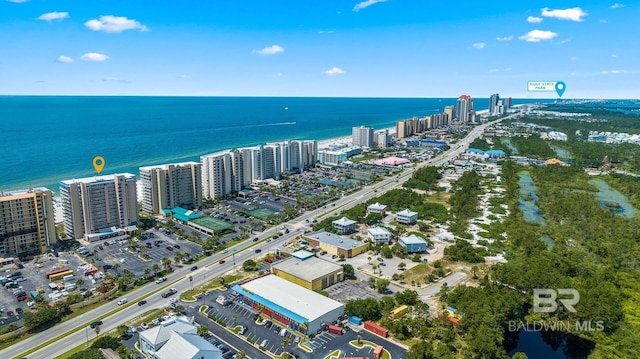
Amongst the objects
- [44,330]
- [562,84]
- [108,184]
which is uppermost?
[562,84]

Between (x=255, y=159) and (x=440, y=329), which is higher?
(x=255, y=159)

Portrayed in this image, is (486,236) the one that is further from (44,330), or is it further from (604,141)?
(604,141)

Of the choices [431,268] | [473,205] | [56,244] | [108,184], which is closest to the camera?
[431,268]

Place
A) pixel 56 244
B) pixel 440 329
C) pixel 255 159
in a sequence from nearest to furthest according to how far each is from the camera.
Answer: pixel 440 329 → pixel 56 244 → pixel 255 159

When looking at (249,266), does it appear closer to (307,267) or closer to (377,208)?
(307,267)

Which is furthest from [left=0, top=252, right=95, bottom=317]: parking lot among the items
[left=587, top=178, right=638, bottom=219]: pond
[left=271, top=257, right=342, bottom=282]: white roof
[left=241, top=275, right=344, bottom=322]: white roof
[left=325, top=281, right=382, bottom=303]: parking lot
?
[left=587, top=178, right=638, bottom=219]: pond

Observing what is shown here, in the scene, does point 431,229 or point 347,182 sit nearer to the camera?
point 431,229

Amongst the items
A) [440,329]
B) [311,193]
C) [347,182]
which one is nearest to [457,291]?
[440,329]
